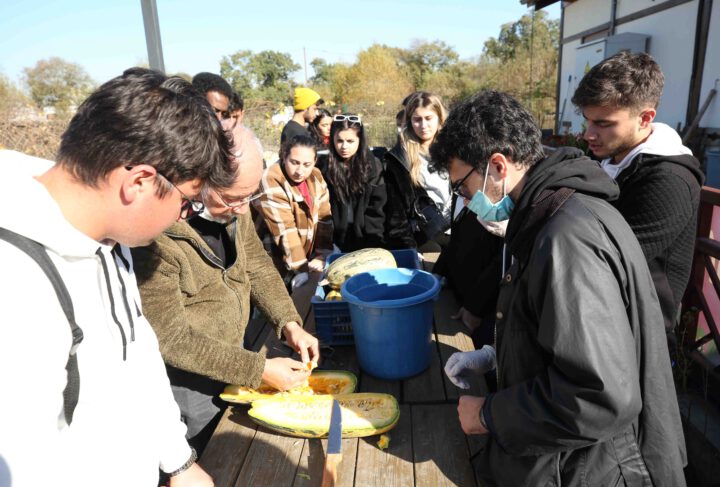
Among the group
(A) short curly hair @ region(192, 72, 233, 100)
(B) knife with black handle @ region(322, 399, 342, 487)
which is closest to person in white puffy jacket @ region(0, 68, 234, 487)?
(B) knife with black handle @ region(322, 399, 342, 487)

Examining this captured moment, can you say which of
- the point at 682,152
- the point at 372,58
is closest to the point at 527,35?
the point at 372,58

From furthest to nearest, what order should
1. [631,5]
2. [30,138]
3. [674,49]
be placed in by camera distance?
[631,5] < [674,49] < [30,138]

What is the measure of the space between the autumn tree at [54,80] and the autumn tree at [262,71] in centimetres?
1468

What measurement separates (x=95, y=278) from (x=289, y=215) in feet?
8.24

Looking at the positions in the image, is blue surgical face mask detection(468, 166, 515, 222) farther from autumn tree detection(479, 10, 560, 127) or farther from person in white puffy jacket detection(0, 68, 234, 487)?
autumn tree detection(479, 10, 560, 127)

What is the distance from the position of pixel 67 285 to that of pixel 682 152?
2650 millimetres

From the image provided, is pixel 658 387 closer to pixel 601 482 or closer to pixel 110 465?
pixel 601 482

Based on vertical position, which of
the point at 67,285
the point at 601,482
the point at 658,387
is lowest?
the point at 601,482

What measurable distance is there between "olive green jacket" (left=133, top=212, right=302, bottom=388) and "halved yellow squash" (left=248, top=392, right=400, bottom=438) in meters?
0.14

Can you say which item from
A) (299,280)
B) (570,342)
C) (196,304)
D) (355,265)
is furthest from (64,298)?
(299,280)

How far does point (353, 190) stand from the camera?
4.24 m

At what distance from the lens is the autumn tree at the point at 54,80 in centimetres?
2300

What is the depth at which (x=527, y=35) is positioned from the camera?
123 feet

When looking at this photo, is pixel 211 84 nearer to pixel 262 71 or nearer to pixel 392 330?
pixel 392 330
